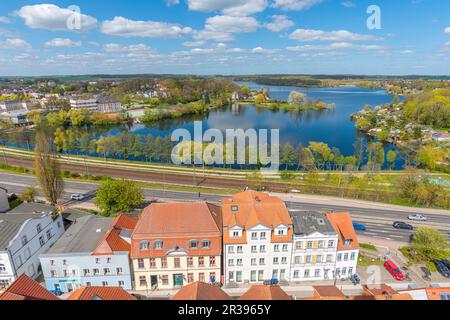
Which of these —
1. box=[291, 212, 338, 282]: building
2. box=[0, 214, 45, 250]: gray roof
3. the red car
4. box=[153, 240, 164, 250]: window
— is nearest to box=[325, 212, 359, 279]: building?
box=[291, 212, 338, 282]: building

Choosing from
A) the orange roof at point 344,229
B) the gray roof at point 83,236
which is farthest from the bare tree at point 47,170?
the orange roof at point 344,229

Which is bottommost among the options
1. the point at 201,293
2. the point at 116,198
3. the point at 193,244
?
the point at 193,244

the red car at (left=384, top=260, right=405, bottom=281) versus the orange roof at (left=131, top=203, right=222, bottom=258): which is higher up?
the orange roof at (left=131, top=203, right=222, bottom=258)

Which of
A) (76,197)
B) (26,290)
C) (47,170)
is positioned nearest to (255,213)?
(26,290)

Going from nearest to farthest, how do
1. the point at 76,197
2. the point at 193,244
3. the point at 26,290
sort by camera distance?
the point at 26,290
the point at 193,244
the point at 76,197

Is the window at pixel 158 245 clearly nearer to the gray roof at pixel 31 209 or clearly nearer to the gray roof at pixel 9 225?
the gray roof at pixel 9 225

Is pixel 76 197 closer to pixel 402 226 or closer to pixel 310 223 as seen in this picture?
pixel 310 223

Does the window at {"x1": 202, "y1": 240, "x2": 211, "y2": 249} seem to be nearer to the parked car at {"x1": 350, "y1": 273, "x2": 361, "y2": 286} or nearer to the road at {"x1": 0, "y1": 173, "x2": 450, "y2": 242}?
the parked car at {"x1": 350, "y1": 273, "x2": 361, "y2": 286}

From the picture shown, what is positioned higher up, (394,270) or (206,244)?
(206,244)
